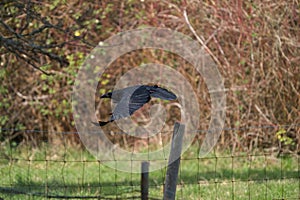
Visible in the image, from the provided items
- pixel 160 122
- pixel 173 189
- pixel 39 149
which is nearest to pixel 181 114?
pixel 160 122

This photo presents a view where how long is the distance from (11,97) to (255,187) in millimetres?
4561

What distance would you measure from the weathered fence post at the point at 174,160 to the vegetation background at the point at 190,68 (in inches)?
137

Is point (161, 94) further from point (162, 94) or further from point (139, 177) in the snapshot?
point (139, 177)

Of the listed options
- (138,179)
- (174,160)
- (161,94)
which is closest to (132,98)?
(161,94)

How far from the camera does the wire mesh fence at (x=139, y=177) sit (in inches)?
223

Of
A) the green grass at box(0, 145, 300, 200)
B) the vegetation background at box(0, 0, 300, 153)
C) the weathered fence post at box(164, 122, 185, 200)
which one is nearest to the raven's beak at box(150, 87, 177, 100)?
the weathered fence post at box(164, 122, 185, 200)

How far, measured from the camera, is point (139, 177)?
6.93 metres

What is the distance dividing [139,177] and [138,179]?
0.34ft

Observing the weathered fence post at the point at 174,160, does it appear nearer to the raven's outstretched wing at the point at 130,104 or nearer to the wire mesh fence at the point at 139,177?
the raven's outstretched wing at the point at 130,104

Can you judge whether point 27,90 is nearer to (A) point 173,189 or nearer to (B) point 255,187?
(B) point 255,187

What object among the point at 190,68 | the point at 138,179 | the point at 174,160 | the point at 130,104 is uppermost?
the point at 190,68

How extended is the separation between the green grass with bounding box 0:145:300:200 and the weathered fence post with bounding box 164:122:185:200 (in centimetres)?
123

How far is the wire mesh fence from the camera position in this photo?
5676 mm

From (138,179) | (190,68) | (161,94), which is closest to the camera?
(161,94)
